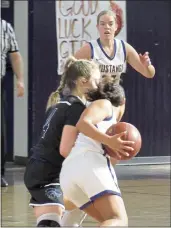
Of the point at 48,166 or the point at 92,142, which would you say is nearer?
the point at 92,142

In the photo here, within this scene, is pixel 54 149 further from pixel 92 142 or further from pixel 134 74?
pixel 134 74

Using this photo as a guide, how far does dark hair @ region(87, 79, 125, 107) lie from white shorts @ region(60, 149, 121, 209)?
46cm

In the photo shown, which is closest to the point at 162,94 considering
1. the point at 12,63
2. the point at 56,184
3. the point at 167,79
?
the point at 167,79

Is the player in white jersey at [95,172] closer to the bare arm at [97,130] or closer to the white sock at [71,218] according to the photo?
the bare arm at [97,130]

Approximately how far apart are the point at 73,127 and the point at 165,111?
283 inches

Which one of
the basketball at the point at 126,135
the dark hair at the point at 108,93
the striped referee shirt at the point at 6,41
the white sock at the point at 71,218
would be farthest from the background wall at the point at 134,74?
the basketball at the point at 126,135

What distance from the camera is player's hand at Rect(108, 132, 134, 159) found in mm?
5352

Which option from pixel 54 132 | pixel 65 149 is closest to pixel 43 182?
pixel 54 132

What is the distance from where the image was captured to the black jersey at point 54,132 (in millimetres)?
5953

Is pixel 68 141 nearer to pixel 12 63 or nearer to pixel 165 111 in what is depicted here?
pixel 12 63

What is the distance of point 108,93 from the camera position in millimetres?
5785

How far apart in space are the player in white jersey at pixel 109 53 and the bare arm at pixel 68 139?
2562mm

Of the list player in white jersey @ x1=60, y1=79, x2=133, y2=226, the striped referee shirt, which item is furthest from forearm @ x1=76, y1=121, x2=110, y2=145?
the striped referee shirt

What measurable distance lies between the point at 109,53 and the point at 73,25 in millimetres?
3756
